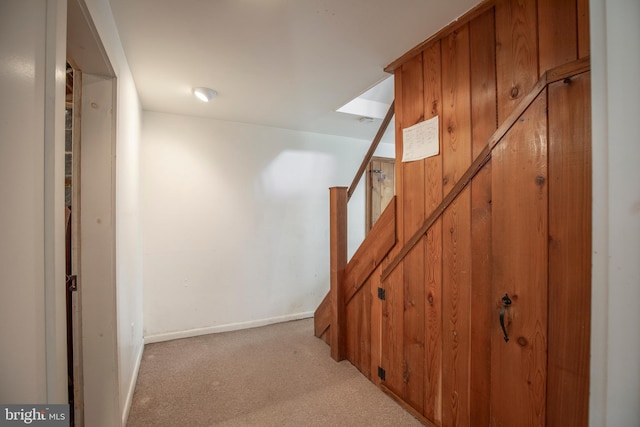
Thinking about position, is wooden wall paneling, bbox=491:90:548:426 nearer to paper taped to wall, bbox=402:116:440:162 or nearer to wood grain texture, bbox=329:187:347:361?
paper taped to wall, bbox=402:116:440:162

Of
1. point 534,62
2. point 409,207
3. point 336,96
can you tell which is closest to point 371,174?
point 336,96

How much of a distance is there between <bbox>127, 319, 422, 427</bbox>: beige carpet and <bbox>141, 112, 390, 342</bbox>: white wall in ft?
1.42

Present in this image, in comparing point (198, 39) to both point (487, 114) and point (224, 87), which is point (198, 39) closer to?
point (224, 87)

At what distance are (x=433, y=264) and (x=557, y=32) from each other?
1.19 meters

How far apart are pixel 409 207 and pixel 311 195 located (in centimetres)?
191

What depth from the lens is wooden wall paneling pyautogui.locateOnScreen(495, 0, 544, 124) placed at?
118 centimetres

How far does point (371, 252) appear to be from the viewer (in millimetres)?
2066

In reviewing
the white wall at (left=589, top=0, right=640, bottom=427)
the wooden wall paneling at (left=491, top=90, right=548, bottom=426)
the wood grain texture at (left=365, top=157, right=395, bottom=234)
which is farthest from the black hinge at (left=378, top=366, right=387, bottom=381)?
the wood grain texture at (left=365, top=157, right=395, bottom=234)

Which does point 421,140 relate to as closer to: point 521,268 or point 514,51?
point 514,51

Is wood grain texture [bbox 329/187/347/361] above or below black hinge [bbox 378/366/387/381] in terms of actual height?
above

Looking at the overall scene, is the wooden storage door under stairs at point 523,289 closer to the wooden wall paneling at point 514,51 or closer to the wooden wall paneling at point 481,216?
the wooden wall paneling at point 481,216

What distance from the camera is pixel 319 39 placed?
63.5 inches

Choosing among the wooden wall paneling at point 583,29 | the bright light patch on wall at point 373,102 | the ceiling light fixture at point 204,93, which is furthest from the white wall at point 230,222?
Answer: the wooden wall paneling at point 583,29

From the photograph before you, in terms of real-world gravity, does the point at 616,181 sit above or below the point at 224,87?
below
